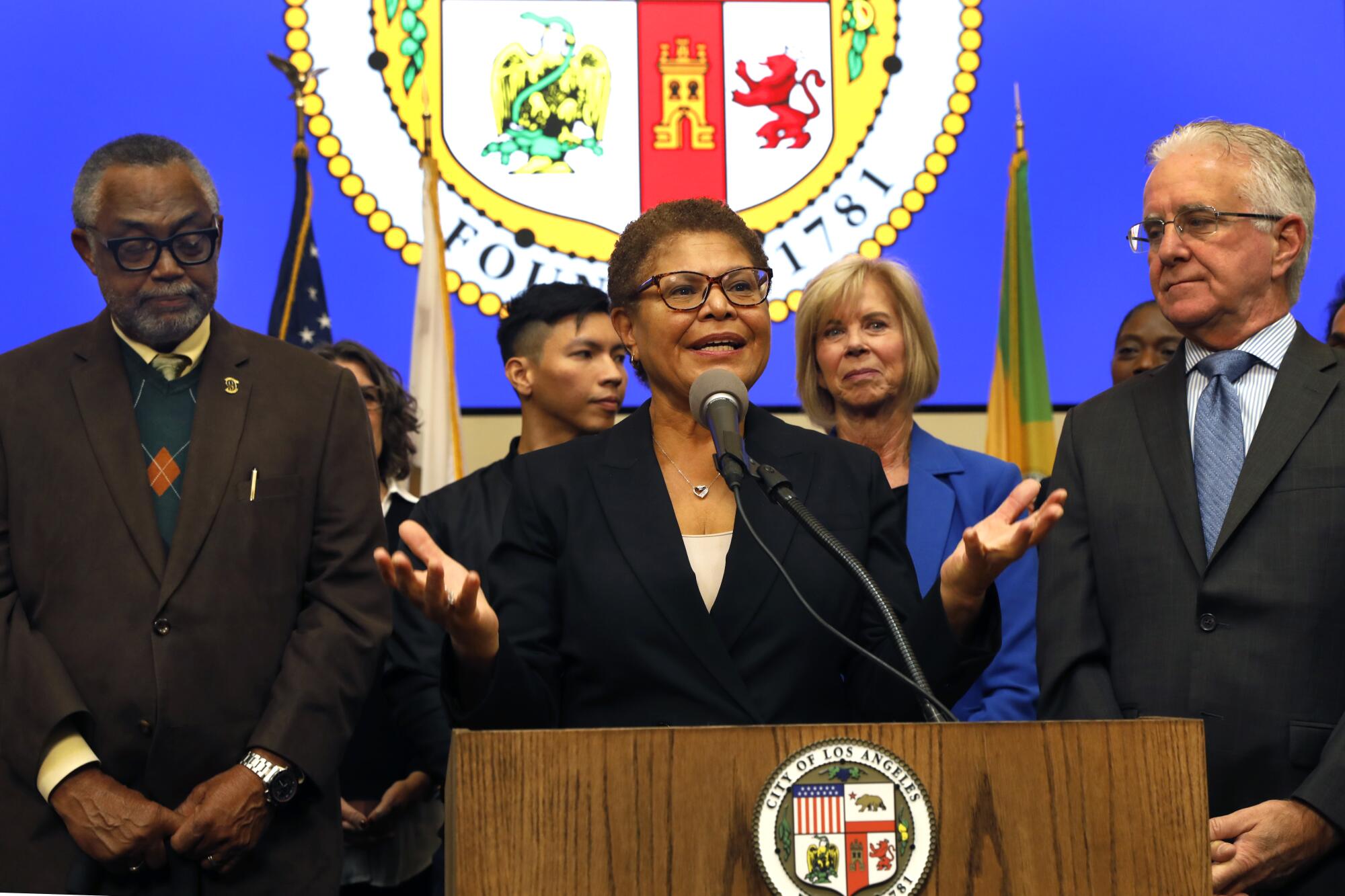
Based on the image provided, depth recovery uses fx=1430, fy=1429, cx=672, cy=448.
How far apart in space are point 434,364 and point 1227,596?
3190mm

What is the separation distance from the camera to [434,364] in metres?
4.87

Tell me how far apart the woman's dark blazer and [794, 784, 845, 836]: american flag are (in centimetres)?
42

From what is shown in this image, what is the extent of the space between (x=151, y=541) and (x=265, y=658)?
0.27m

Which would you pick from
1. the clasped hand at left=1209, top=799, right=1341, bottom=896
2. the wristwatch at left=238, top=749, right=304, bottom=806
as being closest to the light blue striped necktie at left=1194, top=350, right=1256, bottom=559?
the clasped hand at left=1209, top=799, right=1341, bottom=896

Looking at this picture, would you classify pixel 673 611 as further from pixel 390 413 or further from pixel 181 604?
pixel 390 413

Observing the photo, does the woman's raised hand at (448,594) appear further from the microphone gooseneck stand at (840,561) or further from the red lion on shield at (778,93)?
the red lion on shield at (778,93)

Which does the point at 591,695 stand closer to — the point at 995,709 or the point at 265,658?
the point at 265,658

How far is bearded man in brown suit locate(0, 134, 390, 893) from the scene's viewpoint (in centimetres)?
225

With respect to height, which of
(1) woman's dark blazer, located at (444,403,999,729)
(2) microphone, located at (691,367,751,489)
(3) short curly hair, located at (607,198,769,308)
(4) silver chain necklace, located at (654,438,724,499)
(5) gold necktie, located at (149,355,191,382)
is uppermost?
(3) short curly hair, located at (607,198,769,308)

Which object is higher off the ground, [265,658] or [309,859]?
[265,658]

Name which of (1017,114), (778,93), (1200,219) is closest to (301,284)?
(778,93)

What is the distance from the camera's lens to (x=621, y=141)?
5141 mm

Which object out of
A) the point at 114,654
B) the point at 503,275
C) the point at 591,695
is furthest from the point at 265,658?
the point at 503,275

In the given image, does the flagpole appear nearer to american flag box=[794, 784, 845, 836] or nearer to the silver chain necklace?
the silver chain necklace
